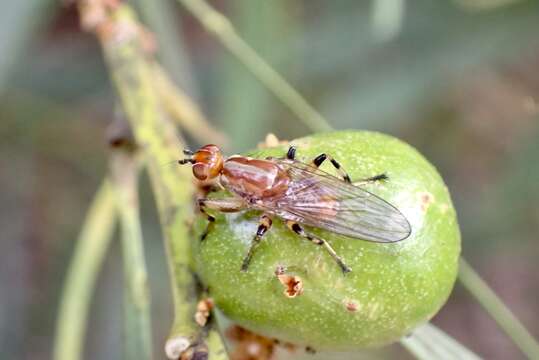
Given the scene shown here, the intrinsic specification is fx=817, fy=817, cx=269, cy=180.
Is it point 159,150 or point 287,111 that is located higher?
point 287,111

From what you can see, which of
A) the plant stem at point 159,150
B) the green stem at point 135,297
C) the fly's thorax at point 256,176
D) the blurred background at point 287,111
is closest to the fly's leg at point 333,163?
the fly's thorax at point 256,176

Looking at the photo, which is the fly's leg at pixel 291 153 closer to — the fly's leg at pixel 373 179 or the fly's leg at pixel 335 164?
the fly's leg at pixel 335 164

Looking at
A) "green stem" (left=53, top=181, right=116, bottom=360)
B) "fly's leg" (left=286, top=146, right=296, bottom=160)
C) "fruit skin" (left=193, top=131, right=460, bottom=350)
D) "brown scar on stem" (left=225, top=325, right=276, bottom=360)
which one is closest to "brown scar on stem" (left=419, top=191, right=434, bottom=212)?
"fruit skin" (left=193, top=131, right=460, bottom=350)

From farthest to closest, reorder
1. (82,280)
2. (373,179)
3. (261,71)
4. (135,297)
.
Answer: (82,280), (261,71), (135,297), (373,179)

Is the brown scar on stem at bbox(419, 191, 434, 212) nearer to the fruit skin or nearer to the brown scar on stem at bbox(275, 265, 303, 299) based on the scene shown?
the fruit skin

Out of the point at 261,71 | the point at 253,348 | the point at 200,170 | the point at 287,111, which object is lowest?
the point at 253,348

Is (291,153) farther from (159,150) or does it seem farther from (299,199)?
(159,150)

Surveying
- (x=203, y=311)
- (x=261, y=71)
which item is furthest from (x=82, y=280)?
(x=203, y=311)
